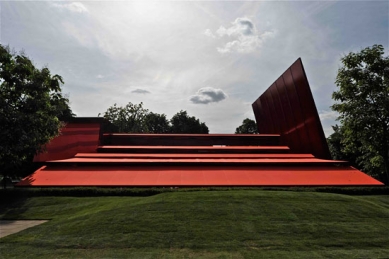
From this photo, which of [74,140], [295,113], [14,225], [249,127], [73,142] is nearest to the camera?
[14,225]

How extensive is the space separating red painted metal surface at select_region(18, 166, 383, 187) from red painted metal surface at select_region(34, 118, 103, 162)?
257 inches

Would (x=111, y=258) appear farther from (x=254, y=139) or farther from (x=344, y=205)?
(x=254, y=139)

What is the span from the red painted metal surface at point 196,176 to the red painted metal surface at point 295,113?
4491 mm

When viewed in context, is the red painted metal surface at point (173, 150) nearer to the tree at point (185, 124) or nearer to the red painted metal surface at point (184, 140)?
the red painted metal surface at point (184, 140)

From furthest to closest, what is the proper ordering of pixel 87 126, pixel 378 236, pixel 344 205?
pixel 87 126 < pixel 344 205 < pixel 378 236

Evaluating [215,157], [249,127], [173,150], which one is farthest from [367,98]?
[249,127]

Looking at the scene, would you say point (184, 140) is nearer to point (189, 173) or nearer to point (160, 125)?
point (189, 173)

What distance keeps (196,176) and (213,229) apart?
707 cm

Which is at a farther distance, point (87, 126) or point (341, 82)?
point (87, 126)

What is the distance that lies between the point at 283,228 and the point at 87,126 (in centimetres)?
2111

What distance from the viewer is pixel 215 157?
795 inches

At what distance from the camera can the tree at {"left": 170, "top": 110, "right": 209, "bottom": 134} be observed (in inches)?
2926

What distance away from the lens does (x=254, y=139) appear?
27672mm

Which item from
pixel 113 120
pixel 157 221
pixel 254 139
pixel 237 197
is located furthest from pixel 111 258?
pixel 113 120
